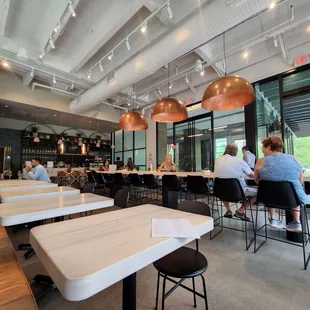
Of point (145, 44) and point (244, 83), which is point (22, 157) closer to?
point (145, 44)

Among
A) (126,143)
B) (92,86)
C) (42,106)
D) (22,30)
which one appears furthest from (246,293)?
(126,143)

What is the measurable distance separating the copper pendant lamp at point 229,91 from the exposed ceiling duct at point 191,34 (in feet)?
3.33

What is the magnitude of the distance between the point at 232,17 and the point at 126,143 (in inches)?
369

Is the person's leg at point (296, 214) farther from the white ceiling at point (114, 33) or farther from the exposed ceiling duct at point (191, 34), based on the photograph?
the white ceiling at point (114, 33)

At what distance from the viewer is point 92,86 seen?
6.43 meters

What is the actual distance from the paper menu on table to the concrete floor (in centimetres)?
93

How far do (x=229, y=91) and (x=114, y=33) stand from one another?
9.18 ft

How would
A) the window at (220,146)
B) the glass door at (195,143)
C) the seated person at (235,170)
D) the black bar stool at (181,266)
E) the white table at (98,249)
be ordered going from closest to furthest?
the white table at (98,249), the black bar stool at (181,266), the seated person at (235,170), the window at (220,146), the glass door at (195,143)

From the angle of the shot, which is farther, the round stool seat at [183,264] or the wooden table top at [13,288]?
the round stool seat at [183,264]

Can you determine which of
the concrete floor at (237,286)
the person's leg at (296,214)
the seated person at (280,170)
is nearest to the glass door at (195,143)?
the seated person at (280,170)

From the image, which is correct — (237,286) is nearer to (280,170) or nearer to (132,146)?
(280,170)

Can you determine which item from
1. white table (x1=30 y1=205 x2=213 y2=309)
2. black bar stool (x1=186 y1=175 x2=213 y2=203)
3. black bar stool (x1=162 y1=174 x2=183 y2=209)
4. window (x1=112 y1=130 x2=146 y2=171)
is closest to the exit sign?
black bar stool (x1=186 y1=175 x2=213 y2=203)

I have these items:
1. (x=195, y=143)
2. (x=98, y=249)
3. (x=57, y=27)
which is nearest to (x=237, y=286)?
(x=98, y=249)

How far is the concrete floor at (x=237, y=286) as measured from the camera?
5.09 ft
